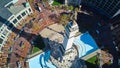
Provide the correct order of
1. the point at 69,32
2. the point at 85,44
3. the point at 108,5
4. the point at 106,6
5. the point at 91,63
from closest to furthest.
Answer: the point at 69,32 < the point at 91,63 < the point at 85,44 < the point at 108,5 < the point at 106,6

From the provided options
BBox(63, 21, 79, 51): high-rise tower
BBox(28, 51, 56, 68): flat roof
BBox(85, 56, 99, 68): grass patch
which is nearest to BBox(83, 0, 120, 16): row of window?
BBox(85, 56, 99, 68): grass patch

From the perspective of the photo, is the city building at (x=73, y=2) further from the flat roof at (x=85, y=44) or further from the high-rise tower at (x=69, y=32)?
the high-rise tower at (x=69, y=32)

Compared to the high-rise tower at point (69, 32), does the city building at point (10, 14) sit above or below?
above

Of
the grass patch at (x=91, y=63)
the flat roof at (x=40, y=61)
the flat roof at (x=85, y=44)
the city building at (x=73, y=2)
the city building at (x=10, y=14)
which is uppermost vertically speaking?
the city building at (x=73, y=2)

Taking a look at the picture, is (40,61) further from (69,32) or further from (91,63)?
(69,32)

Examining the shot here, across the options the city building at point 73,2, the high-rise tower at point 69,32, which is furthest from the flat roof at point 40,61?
the city building at point 73,2

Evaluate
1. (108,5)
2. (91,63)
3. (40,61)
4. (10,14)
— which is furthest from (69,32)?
(108,5)

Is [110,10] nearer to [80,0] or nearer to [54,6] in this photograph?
[80,0]

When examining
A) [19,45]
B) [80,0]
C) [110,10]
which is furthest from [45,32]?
[110,10]
